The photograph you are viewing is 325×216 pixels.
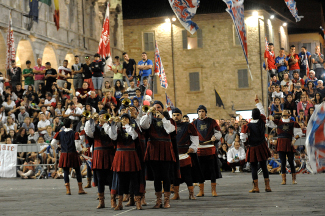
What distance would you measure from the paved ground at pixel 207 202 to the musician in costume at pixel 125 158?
40cm

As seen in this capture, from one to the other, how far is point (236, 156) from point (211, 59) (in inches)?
1206

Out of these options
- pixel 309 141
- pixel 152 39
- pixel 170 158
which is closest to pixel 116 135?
pixel 170 158

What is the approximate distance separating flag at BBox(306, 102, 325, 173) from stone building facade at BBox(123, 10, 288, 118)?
45610 millimetres

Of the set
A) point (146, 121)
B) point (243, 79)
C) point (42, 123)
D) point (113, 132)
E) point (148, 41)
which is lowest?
point (113, 132)

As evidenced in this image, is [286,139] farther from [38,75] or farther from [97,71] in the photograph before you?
[38,75]

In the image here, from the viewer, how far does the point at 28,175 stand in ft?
74.2

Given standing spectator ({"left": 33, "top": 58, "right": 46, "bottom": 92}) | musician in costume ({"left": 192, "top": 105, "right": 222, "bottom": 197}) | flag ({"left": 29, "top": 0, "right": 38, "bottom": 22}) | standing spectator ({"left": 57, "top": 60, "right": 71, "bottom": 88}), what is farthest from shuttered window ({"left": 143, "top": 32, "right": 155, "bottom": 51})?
musician in costume ({"left": 192, "top": 105, "right": 222, "bottom": 197})

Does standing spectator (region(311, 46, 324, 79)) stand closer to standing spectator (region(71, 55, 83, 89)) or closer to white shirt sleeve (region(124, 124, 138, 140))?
standing spectator (region(71, 55, 83, 89))

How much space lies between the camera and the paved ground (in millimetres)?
10438

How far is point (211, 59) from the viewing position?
52.7 metres

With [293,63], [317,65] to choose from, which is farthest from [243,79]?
[293,63]

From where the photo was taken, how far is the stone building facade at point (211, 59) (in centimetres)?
5166

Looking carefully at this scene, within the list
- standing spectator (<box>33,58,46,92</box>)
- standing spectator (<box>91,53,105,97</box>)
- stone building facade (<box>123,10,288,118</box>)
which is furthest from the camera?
stone building facade (<box>123,10,288,118</box>)

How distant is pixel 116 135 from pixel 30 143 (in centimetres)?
1230
